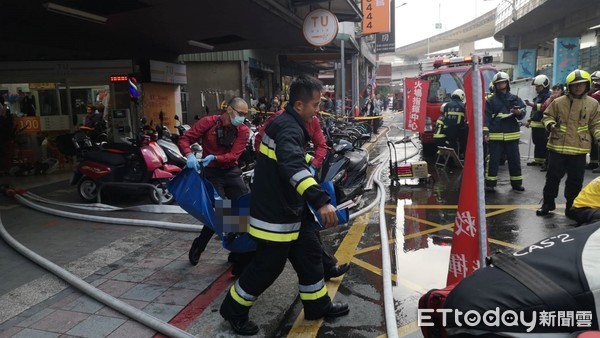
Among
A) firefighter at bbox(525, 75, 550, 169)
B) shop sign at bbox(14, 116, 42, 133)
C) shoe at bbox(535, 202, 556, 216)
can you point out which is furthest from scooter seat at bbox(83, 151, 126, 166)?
firefighter at bbox(525, 75, 550, 169)

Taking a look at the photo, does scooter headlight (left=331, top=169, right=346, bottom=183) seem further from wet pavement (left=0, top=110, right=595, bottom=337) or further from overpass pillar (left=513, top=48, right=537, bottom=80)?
overpass pillar (left=513, top=48, right=537, bottom=80)

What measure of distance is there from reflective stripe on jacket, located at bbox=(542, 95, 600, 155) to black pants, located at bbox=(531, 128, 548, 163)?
4.11 m

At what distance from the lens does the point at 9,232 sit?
18.6ft

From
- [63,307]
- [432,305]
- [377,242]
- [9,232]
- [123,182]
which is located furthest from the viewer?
[123,182]

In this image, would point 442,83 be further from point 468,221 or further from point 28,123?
point 28,123

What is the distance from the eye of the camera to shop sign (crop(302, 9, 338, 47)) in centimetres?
1019

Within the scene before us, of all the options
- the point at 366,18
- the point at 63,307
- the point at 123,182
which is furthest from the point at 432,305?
the point at 366,18

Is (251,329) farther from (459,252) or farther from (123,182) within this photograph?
(123,182)

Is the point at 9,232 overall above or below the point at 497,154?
below

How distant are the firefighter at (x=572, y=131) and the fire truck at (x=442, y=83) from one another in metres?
5.56

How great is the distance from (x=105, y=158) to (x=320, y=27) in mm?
5656

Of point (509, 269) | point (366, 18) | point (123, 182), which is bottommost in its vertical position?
point (123, 182)

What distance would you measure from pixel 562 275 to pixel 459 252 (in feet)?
6.09

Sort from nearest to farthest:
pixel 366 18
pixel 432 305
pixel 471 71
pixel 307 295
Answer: pixel 432 305 < pixel 471 71 < pixel 307 295 < pixel 366 18
